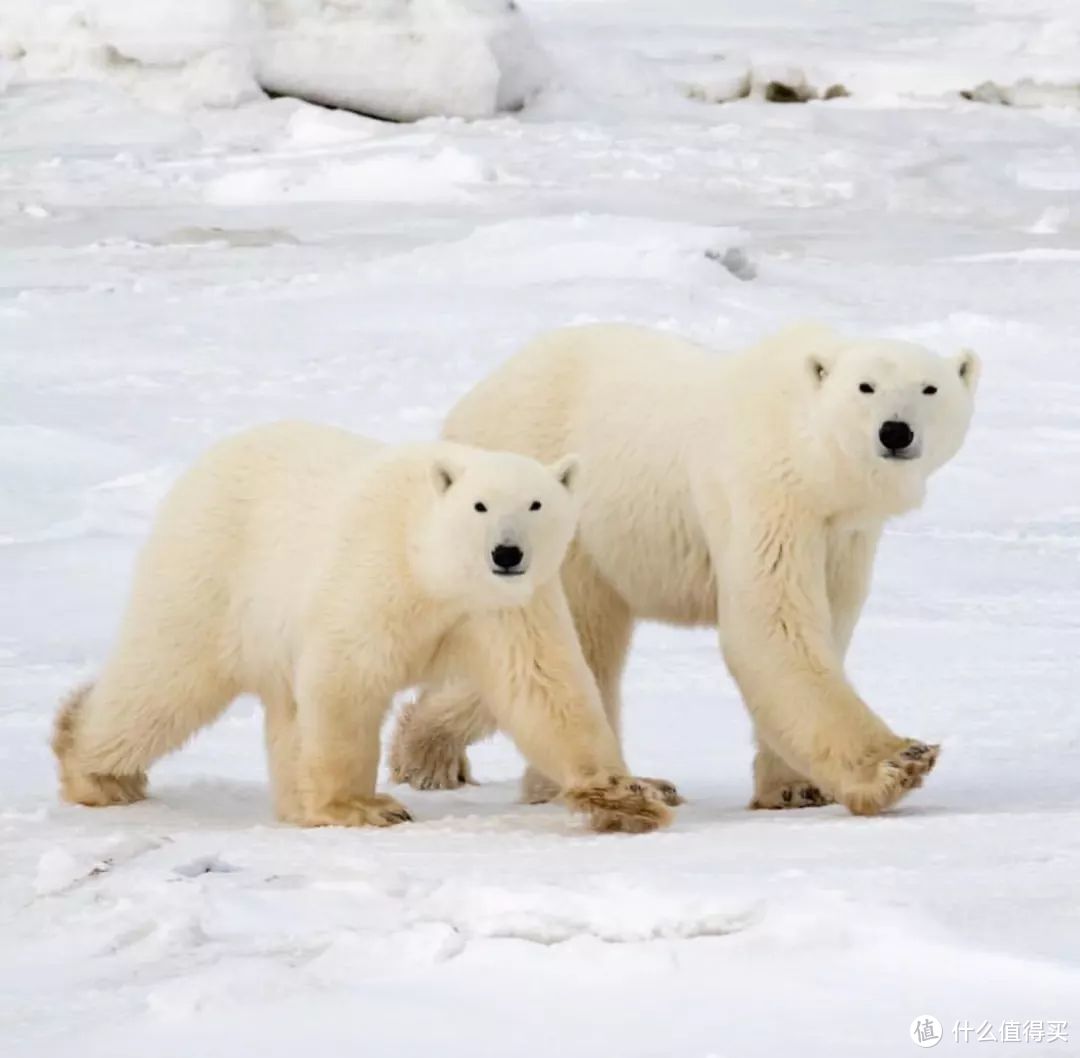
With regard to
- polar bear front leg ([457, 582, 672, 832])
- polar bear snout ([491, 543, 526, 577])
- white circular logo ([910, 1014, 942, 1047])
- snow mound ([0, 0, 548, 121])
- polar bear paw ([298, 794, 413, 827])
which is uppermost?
snow mound ([0, 0, 548, 121])

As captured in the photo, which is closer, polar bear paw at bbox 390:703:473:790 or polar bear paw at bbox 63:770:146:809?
polar bear paw at bbox 63:770:146:809

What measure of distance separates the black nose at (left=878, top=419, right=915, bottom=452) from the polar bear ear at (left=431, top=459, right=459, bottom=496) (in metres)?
0.85

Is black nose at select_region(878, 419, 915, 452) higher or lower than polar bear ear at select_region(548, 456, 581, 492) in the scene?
higher

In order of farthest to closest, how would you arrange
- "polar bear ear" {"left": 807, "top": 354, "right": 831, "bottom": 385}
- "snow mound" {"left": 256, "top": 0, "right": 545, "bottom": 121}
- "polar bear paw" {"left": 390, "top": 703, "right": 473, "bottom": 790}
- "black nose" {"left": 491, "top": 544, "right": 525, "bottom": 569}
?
"snow mound" {"left": 256, "top": 0, "right": 545, "bottom": 121}
"polar bear paw" {"left": 390, "top": 703, "right": 473, "bottom": 790}
"polar bear ear" {"left": 807, "top": 354, "right": 831, "bottom": 385}
"black nose" {"left": 491, "top": 544, "right": 525, "bottom": 569}

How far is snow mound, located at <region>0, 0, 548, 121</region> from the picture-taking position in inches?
694

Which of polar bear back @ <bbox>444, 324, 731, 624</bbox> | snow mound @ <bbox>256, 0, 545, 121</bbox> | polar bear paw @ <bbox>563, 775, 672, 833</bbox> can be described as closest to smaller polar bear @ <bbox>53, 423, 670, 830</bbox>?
polar bear paw @ <bbox>563, 775, 672, 833</bbox>

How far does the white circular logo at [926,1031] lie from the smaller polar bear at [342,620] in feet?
5.40

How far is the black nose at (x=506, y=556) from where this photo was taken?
3.91 metres

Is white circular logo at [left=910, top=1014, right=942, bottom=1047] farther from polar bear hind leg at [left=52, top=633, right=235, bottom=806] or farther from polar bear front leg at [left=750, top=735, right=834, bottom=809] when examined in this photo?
polar bear hind leg at [left=52, top=633, right=235, bottom=806]

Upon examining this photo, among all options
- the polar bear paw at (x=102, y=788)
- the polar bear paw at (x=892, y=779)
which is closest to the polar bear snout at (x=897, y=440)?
the polar bear paw at (x=892, y=779)

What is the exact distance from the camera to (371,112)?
1797 cm

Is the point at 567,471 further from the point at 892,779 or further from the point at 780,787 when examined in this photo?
the point at 780,787

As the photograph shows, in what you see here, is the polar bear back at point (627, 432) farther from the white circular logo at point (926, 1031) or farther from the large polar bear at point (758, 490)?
the white circular logo at point (926, 1031)

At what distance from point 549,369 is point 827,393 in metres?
0.94
